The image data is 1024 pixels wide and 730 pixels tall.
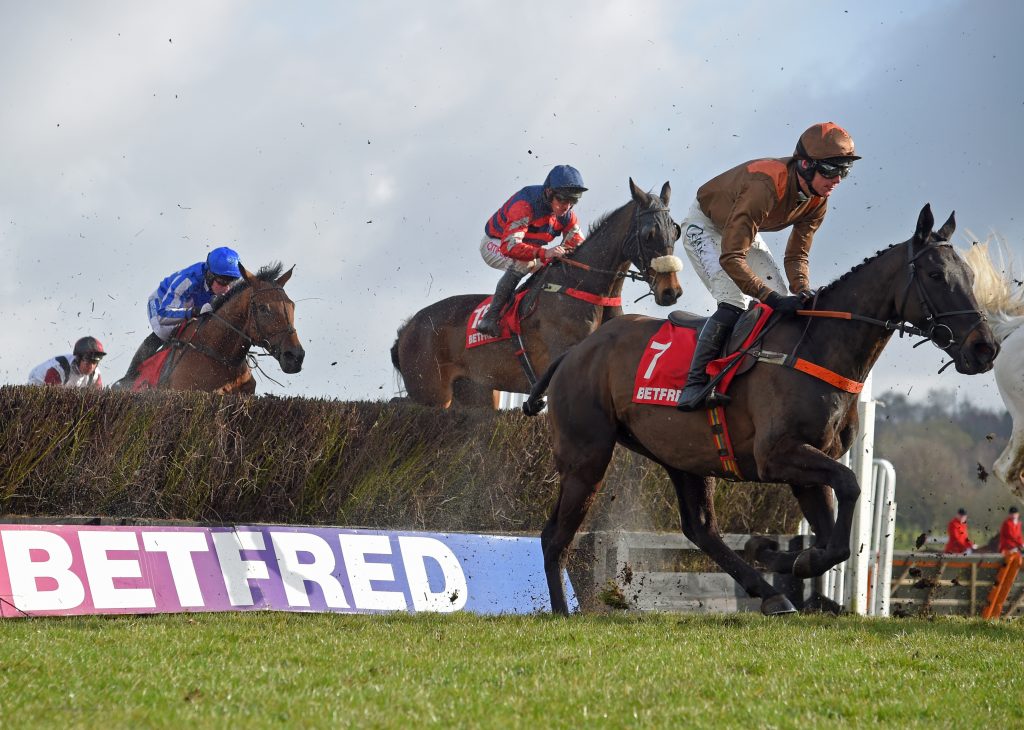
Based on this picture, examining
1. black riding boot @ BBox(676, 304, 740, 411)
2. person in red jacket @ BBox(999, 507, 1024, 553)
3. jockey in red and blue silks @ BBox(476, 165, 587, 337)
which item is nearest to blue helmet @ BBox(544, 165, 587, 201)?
jockey in red and blue silks @ BBox(476, 165, 587, 337)

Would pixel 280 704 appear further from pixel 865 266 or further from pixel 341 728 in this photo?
pixel 865 266

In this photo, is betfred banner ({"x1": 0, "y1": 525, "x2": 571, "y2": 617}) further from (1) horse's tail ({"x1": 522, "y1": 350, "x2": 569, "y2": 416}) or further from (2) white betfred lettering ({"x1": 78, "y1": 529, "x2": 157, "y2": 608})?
(1) horse's tail ({"x1": 522, "y1": 350, "x2": 569, "y2": 416})

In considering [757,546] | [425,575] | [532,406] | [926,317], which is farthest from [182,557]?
[926,317]

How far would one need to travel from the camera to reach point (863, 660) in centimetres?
535

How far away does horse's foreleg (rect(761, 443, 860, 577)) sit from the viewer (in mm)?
6480

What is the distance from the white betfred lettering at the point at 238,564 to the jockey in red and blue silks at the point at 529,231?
4.26 meters

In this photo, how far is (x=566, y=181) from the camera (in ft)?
35.7

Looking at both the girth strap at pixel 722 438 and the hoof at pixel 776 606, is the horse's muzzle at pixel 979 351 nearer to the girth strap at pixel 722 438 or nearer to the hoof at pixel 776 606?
the girth strap at pixel 722 438

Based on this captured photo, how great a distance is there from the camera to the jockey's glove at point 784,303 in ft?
22.9

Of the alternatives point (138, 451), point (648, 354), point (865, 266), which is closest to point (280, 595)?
point (138, 451)

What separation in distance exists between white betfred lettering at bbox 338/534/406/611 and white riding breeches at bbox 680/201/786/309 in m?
2.61

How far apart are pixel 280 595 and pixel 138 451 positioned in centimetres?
136

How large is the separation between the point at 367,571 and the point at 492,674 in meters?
2.99

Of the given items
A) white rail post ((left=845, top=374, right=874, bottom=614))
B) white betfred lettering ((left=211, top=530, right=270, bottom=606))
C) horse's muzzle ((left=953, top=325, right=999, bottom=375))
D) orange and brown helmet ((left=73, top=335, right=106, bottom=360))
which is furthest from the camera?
orange and brown helmet ((left=73, top=335, right=106, bottom=360))
